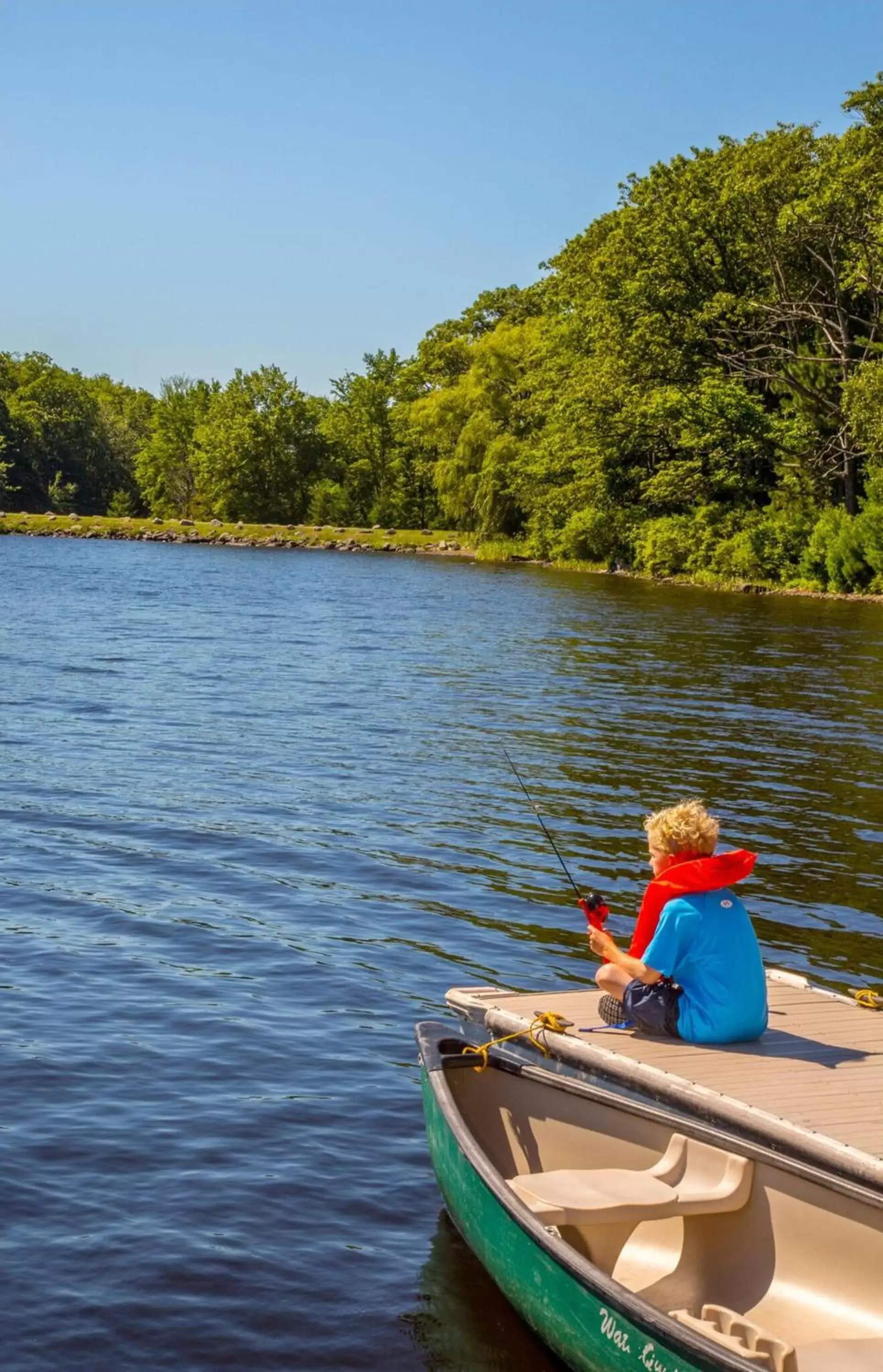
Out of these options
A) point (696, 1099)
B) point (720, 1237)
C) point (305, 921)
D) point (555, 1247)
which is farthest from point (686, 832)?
point (305, 921)

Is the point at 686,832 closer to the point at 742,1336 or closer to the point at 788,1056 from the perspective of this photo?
the point at 788,1056

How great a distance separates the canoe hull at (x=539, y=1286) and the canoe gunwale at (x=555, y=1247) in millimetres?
15

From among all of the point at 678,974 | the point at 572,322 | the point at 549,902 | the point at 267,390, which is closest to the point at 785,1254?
the point at 678,974

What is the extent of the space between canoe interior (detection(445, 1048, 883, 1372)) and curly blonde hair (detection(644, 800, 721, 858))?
4.27 feet

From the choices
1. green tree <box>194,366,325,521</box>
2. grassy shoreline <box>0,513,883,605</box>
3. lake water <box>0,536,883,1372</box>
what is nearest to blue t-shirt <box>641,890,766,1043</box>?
lake water <box>0,536,883,1372</box>

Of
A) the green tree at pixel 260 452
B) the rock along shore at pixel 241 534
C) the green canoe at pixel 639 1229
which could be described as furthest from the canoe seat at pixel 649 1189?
the green tree at pixel 260 452

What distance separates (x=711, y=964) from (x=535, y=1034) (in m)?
0.92

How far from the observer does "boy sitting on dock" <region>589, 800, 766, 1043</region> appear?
711 cm

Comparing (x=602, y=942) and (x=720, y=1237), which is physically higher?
(x=602, y=942)

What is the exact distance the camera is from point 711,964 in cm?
718

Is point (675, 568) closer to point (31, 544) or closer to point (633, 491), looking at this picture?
point (633, 491)

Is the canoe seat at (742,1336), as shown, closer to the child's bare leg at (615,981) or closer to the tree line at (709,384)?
the child's bare leg at (615,981)

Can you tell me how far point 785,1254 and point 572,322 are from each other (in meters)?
69.6

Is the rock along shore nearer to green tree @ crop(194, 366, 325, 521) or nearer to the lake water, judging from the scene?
green tree @ crop(194, 366, 325, 521)
